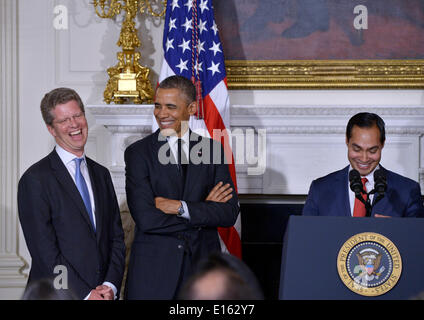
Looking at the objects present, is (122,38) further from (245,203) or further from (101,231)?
(101,231)

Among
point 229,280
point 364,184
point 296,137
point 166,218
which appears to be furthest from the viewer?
point 296,137

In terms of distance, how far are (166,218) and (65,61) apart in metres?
2.38

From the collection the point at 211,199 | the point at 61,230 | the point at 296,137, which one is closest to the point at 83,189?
the point at 61,230

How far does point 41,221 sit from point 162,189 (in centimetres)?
72

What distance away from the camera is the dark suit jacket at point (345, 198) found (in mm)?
3205

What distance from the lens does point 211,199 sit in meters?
3.53

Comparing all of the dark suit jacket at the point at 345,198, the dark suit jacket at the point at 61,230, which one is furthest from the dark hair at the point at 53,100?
the dark suit jacket at the point at 345,198

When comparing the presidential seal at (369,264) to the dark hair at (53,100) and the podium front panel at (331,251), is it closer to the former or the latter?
the podium front panel at (331,251)

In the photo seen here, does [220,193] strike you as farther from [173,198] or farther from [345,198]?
[345,198]

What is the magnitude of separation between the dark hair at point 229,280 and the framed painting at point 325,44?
390 cm

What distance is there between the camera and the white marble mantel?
4844mm

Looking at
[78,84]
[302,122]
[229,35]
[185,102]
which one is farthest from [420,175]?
[78,84]

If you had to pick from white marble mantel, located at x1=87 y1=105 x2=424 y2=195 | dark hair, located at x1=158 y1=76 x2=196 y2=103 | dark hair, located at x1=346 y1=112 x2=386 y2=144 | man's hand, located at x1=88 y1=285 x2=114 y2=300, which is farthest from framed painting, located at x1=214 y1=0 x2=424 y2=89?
man's hand, located at x1=88 y1=285 x2=114 y2=300
